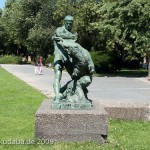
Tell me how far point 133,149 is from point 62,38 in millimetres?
2336

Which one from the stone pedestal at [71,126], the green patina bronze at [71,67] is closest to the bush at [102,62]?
the green patina bronze at [71,67]

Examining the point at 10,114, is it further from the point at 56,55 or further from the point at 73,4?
the point at 73,4

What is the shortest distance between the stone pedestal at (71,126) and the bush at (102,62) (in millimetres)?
27299

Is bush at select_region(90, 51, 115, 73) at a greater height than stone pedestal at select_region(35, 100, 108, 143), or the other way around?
stone pedestal at select_region(35, 100, 108, 143)

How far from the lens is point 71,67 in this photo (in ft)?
23.9

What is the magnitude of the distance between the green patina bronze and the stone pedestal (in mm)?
479

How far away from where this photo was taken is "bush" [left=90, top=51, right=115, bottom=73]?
33.9 m

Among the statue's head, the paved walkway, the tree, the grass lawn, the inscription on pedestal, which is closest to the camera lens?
the grass lawn

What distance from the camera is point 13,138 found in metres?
7.02

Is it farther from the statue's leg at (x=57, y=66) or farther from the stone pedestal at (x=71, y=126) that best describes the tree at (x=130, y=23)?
the stone pedestal at (x=71, y=126)

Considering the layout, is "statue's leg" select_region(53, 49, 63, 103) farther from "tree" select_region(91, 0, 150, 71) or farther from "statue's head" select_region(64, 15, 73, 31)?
"tree" select_region(91, 0, 150, 71)

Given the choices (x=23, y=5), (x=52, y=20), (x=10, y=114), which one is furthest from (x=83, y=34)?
(x=10, y=114)

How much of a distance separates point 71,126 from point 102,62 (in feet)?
91.9

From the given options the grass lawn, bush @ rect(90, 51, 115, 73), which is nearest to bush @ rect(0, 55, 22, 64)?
bush @ rect(90, 51, 115, 73)
